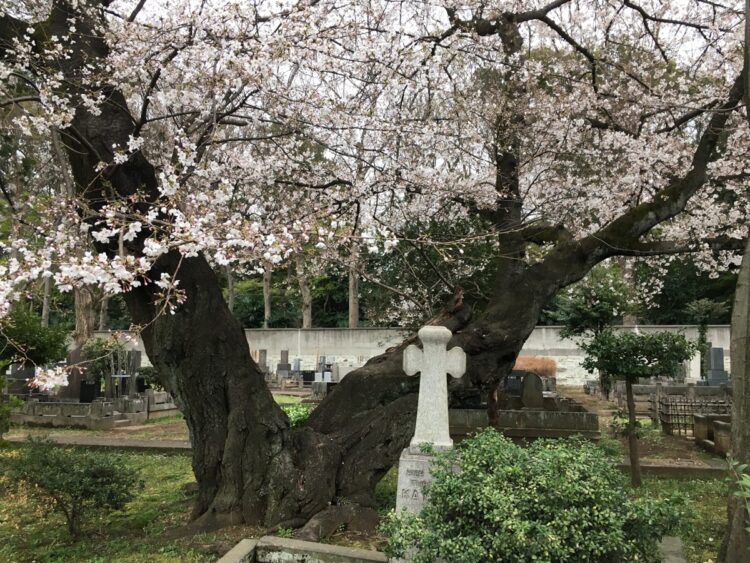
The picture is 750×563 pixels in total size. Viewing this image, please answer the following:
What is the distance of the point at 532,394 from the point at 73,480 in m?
9.45

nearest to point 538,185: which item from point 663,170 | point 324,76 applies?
point 663,170

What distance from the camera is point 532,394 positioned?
40.7ft

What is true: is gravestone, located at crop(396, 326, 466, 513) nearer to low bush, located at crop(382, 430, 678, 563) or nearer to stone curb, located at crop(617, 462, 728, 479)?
low bush, located at crop(382, 430, 678, 563)

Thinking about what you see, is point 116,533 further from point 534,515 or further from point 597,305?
point 597,305

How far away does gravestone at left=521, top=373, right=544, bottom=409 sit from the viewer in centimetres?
1234

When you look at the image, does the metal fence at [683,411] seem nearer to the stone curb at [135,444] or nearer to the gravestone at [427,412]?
the gravestone at [427,412]

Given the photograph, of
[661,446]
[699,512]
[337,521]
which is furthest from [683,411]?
[337,521]

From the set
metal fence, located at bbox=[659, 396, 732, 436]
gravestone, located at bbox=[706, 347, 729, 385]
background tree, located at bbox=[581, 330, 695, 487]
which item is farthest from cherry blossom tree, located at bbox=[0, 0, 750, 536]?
gravestone, located at bbox=[706, 347, 729, 385]

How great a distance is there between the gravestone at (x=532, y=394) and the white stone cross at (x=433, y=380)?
813 cm

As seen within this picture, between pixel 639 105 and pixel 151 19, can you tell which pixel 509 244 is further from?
pixel 151 19

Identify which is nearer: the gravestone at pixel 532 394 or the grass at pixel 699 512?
the grass at pixel 699 512

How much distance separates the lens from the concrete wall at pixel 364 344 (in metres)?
23.7

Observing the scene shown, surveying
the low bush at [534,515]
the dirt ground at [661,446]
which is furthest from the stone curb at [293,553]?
the dirt ground at [661,446]

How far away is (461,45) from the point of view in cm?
886
